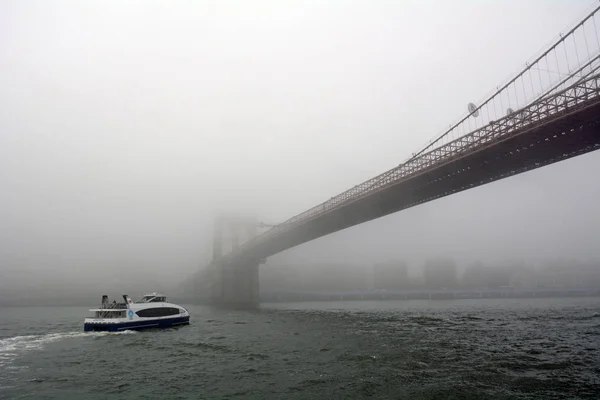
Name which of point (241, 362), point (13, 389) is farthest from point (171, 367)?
point (13, 389)

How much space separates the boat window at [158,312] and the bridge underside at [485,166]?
34.5 m

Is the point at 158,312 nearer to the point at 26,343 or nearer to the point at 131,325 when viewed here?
the point at 131,325

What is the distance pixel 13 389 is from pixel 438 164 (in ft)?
149

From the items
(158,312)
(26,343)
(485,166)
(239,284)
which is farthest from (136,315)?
(239,284)

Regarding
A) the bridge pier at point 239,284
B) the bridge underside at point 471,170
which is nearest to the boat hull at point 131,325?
the bridge underside at point 471,170

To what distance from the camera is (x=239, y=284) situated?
107 metres

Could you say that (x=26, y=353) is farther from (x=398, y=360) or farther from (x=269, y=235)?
(x=269, y=235)

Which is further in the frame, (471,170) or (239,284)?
(239,284)

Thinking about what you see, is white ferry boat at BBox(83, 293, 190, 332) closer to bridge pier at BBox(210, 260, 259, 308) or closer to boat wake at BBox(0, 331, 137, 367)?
Result: boat wake at BBox(0, 331, 137, 367)

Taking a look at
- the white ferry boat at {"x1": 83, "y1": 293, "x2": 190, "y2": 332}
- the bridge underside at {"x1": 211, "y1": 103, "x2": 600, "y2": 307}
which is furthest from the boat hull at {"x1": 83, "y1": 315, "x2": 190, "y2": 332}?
the bridge underside at {"x1": 211, "y1": 103, "x2": 600, "y2": 307}

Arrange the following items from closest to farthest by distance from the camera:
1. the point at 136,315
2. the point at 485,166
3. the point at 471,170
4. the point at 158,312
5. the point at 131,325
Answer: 1. the point at 131,325
2. the point at 136,315
3. the point at 158,312
4. the point at 485,166
5. the point at 471,170

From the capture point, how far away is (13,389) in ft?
51.0

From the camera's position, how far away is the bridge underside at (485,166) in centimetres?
3381

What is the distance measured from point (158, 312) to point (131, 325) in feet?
10.9
